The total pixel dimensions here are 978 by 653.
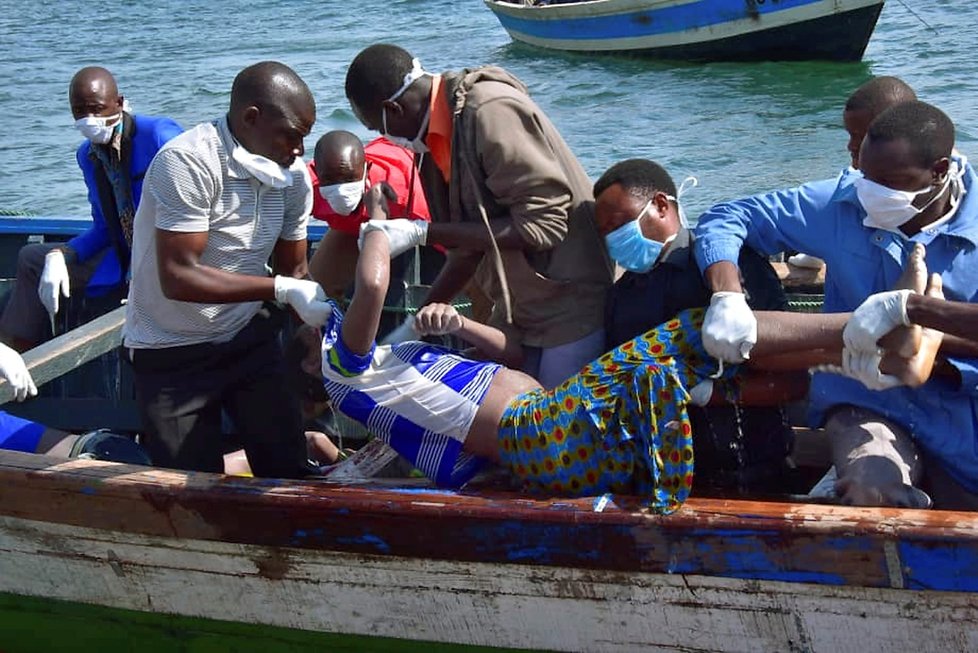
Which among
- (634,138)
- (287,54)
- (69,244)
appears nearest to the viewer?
(69,244)

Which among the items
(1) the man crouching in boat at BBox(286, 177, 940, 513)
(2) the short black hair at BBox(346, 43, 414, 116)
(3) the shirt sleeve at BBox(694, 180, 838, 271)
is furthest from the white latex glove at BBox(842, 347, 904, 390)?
(2) the short black hair at BBox(346, 43, 414, 116)

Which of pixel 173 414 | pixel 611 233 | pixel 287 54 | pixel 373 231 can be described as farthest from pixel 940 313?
pixel 287 54

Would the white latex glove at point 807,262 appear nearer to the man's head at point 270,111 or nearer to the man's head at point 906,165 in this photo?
the man's head at point 906,165

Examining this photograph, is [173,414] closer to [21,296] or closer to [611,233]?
[611,233]

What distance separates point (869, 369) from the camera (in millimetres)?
3311

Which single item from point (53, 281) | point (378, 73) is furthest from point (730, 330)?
point (53, 281)

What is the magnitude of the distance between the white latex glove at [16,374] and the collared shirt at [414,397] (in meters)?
1.20

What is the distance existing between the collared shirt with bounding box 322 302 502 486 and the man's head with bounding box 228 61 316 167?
596 mm

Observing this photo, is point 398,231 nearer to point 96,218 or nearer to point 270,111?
point 270,111

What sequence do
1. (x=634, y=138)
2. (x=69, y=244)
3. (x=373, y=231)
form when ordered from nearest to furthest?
(x=373, y=231) → (x=69, y=244) → (x=634, y=138)

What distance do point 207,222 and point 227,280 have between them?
0.62 feet

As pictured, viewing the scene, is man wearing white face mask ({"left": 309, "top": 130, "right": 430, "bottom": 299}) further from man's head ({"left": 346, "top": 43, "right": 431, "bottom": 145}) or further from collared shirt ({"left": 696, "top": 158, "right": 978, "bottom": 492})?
collared shirt ({"left": 696, "top": 158, "right": 978, "bottom": 492})

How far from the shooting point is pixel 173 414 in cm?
419

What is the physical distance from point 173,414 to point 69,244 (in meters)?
2.05
